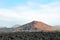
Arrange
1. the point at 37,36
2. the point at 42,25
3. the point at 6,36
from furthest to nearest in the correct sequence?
1. the point at 42,25
2. the point at 37,36
3. the point at 6,36

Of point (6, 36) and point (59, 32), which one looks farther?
point (59, 32)

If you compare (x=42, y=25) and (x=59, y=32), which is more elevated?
(x=42, y=25)

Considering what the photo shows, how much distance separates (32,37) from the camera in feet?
96.2

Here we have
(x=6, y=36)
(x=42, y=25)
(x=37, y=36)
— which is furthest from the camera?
(x=42, y=25)

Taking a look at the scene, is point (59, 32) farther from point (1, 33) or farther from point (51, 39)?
point (1, 33)

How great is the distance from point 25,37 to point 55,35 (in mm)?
4592

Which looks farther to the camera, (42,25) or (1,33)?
(42,25)

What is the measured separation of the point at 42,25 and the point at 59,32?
38.8 metres

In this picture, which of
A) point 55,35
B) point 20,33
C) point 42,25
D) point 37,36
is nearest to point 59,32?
point 55,35

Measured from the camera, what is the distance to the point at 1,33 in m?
27.8

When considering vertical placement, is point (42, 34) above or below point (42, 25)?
below

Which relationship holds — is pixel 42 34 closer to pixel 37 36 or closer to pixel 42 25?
pixel 37 36

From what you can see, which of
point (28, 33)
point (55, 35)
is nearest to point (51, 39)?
point (55, 35)

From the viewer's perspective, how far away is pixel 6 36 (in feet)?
91.0
